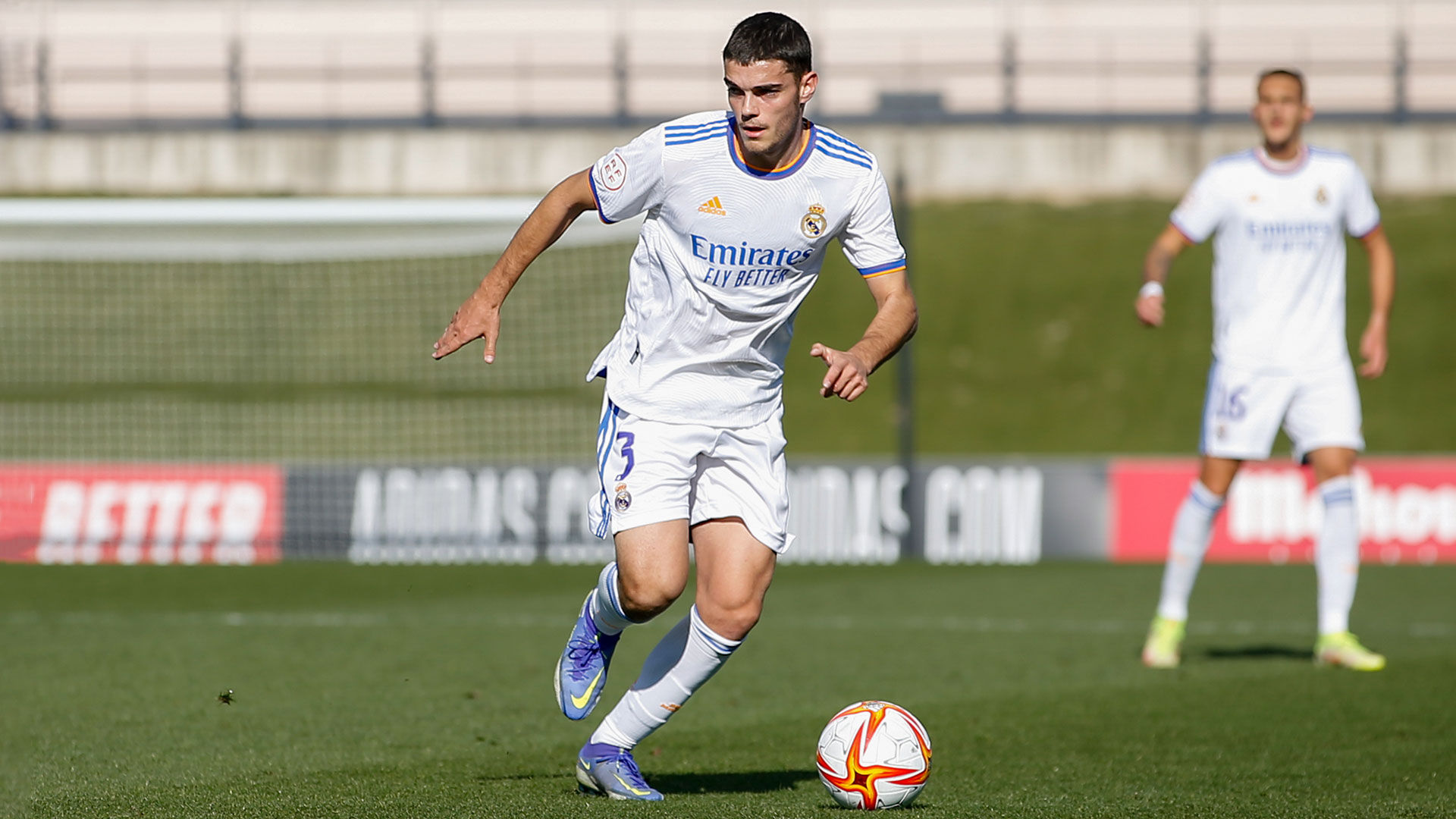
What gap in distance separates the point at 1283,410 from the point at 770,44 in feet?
13.7

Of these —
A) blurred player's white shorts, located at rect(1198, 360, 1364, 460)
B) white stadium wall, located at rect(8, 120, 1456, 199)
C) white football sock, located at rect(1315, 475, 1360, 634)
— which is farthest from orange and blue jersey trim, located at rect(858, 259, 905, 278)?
white stadium wall, located at rect(8, 120, 1456, 199)

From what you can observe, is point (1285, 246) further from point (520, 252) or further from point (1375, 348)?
point (520, 252)

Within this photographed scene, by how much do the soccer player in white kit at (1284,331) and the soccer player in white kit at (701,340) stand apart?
3.27 metres

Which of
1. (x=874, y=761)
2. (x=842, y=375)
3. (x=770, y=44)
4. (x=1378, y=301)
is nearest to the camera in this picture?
(x=842, y=375)

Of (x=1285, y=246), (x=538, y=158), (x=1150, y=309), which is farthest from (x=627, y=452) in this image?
(x=538, y=158)

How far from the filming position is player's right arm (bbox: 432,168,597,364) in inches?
184

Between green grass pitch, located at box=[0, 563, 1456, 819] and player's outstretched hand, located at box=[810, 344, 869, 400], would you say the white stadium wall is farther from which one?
player's outstretched hand, located at box=[810, 344, 869, 400]

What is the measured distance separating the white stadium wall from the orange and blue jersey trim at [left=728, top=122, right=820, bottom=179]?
2000 centimetres

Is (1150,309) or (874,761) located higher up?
(1150,309)

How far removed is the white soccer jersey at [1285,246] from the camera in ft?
25.6

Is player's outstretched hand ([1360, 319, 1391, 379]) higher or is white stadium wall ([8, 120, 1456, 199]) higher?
white stadium wall ([8, 120, 1456, 199])

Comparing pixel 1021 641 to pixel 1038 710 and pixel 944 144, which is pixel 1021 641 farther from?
pixel 944 144

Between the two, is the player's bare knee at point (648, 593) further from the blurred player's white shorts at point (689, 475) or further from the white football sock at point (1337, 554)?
the white football sock at point (1337, 554)

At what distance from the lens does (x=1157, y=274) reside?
25.7ft
